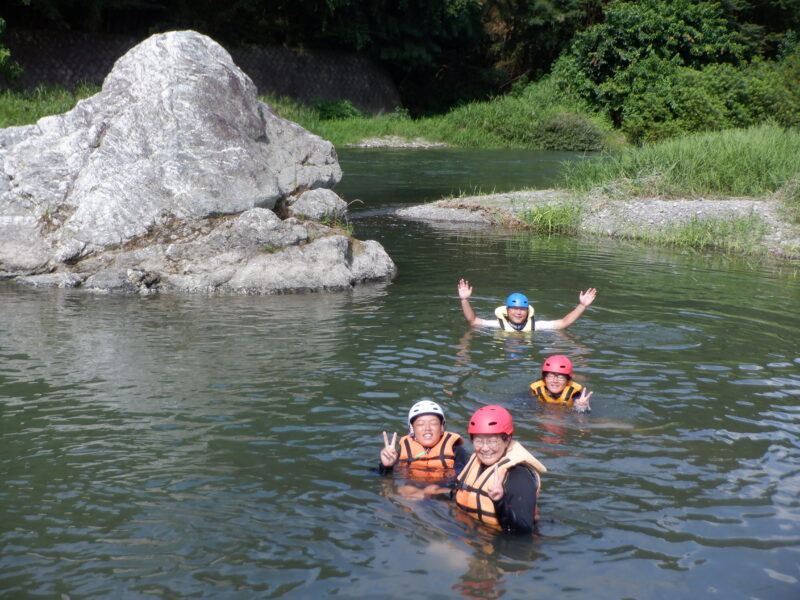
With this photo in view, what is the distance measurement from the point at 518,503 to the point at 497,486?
19cm

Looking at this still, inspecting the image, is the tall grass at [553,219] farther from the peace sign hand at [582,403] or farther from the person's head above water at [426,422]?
the person's head above water at [426,422]

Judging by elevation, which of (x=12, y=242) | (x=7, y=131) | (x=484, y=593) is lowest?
(x=484, y=593)

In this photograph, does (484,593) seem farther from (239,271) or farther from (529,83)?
(529,83)

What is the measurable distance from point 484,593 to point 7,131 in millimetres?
14808

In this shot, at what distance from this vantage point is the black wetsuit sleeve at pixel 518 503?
6.33 metres

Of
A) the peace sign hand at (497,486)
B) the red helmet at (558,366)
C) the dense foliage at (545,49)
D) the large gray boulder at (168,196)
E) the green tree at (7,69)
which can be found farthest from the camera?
the dense foliage at (545,49)

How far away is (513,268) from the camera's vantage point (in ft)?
56.3

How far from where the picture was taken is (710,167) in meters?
23.4

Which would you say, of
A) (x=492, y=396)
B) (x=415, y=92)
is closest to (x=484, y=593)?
(x=492, y=396)

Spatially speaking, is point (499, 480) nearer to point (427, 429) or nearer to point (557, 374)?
point (427, 429)

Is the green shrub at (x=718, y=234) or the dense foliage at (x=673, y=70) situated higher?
the dense foliage at (x=673, y=70)

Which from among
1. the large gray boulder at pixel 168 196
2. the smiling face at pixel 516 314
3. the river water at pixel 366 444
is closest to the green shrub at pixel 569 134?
the large gray boulder at pixel 168 196

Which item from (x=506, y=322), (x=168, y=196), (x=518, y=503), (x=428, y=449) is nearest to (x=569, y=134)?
(x=168, y=196)

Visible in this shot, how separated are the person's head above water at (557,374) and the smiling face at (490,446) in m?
2.60
